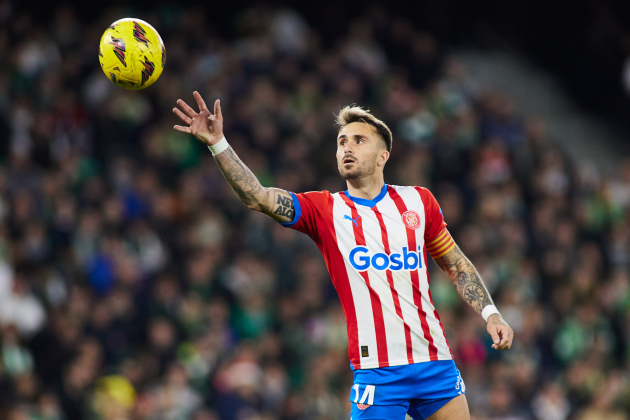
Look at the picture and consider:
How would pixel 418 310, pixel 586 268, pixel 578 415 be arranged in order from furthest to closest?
pixel 586 268, pixel 578 415, pixel 418 310

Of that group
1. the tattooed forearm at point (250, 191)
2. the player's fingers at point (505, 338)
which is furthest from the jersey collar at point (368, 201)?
the player's fingers at point (505, 338)

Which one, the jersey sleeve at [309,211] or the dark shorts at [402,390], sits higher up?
the jersey sleeve at [309,211]

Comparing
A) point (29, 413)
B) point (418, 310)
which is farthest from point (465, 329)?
point (418, 310)

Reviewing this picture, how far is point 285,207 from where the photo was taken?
17.4ft

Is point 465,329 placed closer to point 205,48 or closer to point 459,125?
point 459,125

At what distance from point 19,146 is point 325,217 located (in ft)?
29.1

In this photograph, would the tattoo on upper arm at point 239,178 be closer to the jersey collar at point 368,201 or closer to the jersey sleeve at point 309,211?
the jersey sleeve at point 309,211

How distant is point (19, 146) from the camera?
12.7 m

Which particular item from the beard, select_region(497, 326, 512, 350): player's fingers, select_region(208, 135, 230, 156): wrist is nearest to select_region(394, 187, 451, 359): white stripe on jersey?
the beard

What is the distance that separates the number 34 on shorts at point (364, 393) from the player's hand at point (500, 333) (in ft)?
2.83

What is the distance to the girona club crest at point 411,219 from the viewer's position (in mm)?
5463

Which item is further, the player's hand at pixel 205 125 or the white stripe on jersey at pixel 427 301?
the white stripe on jersey at pixel 427 301

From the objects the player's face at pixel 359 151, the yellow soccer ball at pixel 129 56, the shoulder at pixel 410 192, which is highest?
the yellow soccer ball at pixel 129 56

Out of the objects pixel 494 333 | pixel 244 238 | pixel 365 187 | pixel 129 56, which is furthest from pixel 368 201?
pixel 244 238
